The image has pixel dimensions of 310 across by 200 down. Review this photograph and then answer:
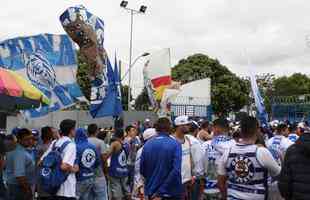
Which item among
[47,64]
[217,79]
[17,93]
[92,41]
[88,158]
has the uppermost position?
[217,79]

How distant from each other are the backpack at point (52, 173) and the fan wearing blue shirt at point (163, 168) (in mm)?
1136

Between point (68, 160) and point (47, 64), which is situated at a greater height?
point (47, 64)

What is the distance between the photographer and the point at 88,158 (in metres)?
9.07

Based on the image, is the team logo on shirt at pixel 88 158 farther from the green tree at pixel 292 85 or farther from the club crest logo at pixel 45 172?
the green tree at pixel 292 85

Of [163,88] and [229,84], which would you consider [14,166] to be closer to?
[163,88]

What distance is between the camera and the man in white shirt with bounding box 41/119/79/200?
24.5 ft

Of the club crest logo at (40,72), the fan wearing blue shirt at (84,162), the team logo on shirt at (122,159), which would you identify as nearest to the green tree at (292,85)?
the club crest logo at (40,72)

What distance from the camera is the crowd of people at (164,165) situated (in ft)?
20.2

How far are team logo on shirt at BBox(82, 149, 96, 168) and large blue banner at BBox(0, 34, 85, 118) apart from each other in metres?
3.58

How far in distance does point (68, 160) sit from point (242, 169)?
241 centimetres

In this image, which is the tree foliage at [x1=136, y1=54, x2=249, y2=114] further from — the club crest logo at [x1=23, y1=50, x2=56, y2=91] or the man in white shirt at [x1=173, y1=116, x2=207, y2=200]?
the man in white shirt at [x1=173, y1=116, x2=207, y2=200]

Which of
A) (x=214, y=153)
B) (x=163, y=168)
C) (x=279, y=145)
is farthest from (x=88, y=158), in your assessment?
(x=279, y=145)

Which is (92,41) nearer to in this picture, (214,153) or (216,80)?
(214,153)

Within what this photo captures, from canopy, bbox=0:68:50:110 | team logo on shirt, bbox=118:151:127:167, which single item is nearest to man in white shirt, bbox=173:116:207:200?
team logo on shirt, bbox=118:151:127:167
